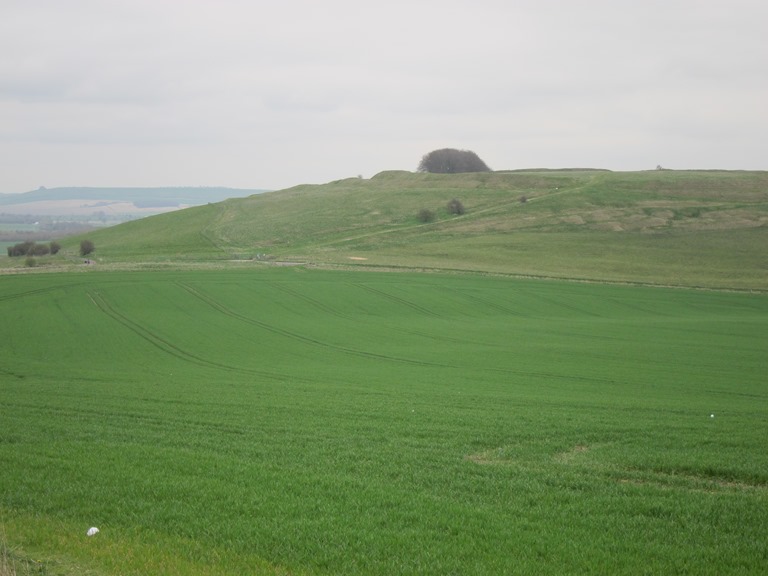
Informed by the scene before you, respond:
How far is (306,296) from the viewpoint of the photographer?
54.6 m

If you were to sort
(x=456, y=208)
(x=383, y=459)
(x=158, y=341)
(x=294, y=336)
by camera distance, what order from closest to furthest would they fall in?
(x=383, y=459) < (x=158, y=341) < (x=294, y=336) < (x=456, y=208)

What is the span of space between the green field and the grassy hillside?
37.7 metres

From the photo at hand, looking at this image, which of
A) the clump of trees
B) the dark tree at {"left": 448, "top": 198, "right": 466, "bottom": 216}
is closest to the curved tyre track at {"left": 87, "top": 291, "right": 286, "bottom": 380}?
the clump of trees

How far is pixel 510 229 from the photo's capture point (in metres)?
92.4

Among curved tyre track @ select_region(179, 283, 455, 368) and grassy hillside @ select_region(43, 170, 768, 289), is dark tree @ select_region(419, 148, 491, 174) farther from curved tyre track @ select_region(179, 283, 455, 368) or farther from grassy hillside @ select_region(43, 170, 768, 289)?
curved tyre track @ select_region(179, 283, 455, 368)


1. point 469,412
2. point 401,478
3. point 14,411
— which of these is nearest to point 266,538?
point 401,478

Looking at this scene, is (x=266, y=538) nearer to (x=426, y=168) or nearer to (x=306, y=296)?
(x=306, y=296)

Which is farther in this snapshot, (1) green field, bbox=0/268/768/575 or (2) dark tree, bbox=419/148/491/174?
(2) dark tree, bbox=419/148/491/174

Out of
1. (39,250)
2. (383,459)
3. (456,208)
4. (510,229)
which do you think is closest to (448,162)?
(456,208)

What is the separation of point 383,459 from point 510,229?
8192cm

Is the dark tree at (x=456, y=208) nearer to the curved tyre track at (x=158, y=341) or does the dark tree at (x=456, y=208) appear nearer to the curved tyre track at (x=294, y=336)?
the curved tyre track at (x=294, y=336)

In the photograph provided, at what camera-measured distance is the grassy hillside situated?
73312 millimetres

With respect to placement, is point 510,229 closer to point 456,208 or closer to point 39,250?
point 456,208

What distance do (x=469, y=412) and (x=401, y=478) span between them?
705 cm
